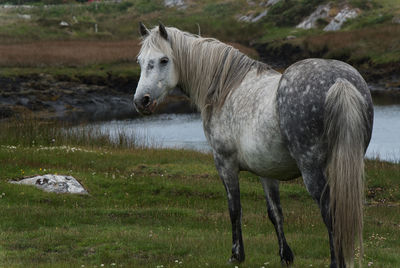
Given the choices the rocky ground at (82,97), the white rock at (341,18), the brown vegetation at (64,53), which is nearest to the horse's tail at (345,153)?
the rocky ground at (82,97)

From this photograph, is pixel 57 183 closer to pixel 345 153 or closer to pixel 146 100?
pixel 146 100

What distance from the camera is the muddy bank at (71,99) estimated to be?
38969 millimetres

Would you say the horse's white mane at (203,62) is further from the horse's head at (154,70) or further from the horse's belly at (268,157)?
the horse's belly at (268,157)

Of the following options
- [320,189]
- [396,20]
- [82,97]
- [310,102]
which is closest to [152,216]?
[320,189]

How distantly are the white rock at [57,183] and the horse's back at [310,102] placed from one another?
9.01 m

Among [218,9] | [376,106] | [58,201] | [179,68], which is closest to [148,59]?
[179,68]

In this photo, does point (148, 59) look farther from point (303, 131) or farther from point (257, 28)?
point (257, 28)

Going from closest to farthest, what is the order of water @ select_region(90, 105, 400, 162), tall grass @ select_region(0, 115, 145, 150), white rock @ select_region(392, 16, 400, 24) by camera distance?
1. tall grass @ select_region(0, 115, 145, 150)
2. water @ select_region(90, 105, 400, 162)
3. white rock @ select_region(392, 16, 400, 24)

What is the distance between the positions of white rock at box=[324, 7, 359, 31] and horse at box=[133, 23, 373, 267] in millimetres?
54214

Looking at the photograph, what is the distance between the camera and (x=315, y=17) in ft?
210

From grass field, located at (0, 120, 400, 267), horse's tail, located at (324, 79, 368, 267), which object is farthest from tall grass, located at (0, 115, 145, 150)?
horse's tail, located at (324, 79, 368, 267)

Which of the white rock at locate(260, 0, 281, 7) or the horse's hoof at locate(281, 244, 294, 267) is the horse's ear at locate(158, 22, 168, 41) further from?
the white rock at locate(260, 0, 281, 7)

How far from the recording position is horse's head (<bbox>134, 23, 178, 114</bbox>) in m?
8.05

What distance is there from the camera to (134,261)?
9062mm
